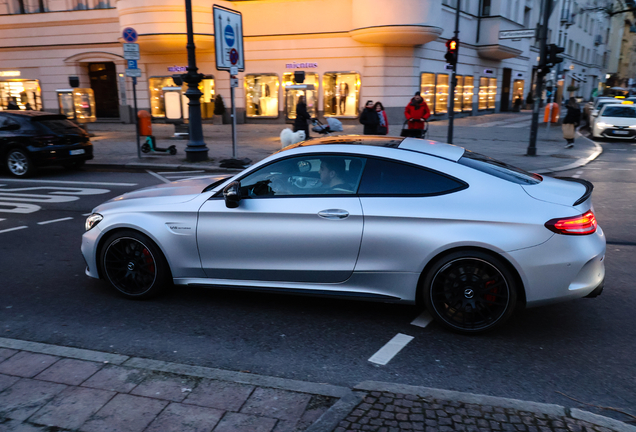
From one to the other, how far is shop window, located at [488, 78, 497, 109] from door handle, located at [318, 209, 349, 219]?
1460 inches

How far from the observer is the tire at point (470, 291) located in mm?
3885

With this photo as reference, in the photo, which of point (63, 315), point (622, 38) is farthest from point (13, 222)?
point (622, 38)

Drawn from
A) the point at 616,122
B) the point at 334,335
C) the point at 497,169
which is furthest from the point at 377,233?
the point at 616,122

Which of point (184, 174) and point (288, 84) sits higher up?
point (288, 84)

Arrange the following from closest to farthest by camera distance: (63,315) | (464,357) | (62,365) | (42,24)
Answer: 1. (62,365)
2. (464,357)
3. (63,315)
4. (42,24)

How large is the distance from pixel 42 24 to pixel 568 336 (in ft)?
109

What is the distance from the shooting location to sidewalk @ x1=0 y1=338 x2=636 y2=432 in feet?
9.16

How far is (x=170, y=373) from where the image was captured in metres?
3.36

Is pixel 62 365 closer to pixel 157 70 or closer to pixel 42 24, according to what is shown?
pixel 157 70

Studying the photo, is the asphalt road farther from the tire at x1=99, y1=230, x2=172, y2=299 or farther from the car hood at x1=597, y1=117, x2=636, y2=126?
the car hood at x1=597, y1=117, x2=636, y2=126

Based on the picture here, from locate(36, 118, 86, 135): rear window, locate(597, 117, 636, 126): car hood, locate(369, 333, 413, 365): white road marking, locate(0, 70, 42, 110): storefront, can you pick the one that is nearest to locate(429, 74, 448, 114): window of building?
locate(597, 117, 636, 126): car hood

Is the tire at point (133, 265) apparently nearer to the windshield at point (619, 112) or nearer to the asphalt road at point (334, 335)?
the asphalt road at point (334, 335)

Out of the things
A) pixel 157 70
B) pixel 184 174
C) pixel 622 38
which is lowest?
pixel 184 174

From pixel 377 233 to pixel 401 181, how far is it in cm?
47
